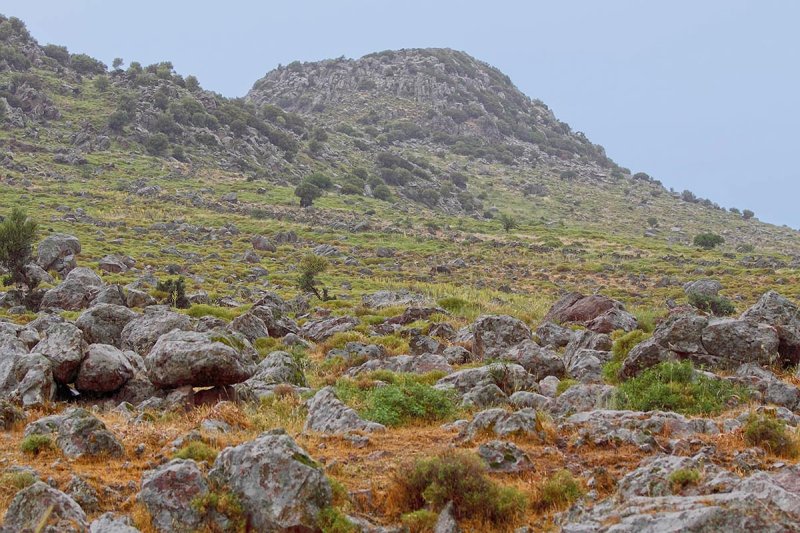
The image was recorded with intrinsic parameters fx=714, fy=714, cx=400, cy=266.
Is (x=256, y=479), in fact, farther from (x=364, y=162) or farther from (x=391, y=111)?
(x=391, y=111)

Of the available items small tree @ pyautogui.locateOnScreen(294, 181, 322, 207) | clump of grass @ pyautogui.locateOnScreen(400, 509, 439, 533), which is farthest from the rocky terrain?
small tree @ pyautogui.locateOnScreen(294, 181, 322, 207)

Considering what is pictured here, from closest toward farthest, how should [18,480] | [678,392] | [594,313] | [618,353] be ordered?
[18,480]
[678,392]
[618,353]
[594,313]

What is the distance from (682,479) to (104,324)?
599 inches

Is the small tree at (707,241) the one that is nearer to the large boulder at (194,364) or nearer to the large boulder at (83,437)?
the large boulder at (194,364)

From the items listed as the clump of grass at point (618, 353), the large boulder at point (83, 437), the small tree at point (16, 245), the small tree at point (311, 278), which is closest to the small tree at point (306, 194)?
the small tree at point (311, 278)

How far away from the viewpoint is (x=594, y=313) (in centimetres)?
2497

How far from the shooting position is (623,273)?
163ft

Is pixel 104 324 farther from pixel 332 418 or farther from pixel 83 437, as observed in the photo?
pixel 332 418

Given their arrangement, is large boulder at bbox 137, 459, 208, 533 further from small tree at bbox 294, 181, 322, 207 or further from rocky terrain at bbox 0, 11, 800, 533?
small tree at bbox 294, 181, 322, 207

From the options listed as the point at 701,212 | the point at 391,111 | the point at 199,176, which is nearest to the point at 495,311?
the point at 199,176

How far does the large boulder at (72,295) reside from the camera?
26031mm

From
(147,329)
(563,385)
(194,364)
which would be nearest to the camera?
(194,364)

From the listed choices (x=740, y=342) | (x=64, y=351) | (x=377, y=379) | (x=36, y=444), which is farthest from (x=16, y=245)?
(x=740, y=342)

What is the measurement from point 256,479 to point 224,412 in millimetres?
4045
